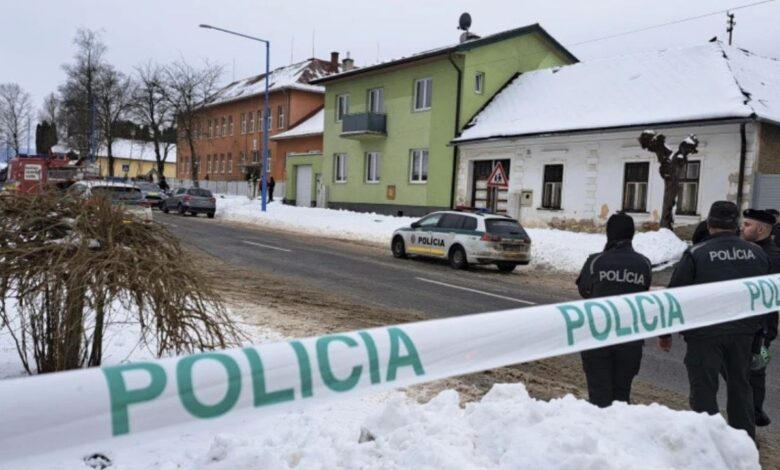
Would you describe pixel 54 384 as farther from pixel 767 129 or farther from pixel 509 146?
pixel 509 146

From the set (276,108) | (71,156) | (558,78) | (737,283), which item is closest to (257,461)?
(737,283)

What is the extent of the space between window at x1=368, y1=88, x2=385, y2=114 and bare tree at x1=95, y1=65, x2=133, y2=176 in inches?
1279

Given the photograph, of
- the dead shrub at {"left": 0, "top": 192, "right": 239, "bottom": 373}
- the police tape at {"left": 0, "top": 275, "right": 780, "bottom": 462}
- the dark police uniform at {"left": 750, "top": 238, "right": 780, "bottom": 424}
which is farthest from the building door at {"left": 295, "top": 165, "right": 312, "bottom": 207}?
the police tape at {"left": 0, "top": 275, "right": 780, "bottom": 462}

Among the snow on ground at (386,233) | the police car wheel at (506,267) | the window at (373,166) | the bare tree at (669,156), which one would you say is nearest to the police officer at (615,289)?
the police car wheel at (506,267)

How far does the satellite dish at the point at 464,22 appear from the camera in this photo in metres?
32.7

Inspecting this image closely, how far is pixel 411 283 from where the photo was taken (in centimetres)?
1209

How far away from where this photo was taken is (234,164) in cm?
5431

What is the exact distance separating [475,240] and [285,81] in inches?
1515

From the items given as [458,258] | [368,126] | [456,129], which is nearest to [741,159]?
[458,258]

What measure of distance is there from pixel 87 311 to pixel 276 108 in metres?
47.9

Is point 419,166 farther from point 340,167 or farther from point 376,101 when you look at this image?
point 340,167

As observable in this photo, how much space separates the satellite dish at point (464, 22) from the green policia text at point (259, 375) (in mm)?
32380

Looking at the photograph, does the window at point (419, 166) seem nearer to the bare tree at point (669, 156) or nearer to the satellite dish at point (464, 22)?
the satellite dish at point (464, 22)

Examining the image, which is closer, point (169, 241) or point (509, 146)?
point (169, 241)
